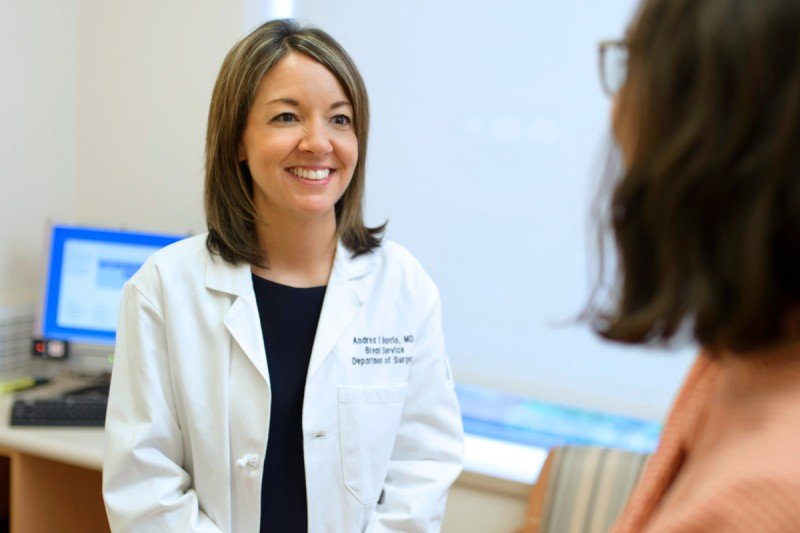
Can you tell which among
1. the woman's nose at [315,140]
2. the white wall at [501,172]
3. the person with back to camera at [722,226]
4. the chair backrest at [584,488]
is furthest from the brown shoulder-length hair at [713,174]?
the white wall at [501,172]

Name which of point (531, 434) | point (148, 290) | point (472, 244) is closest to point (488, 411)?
point (531, 434)

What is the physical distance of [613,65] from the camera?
71 centimetres

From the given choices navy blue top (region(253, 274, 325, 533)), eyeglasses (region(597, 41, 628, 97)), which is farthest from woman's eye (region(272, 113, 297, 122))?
eyeglasses (region(597, 41, 628, 97))

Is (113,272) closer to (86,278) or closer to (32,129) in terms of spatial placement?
(86,278)

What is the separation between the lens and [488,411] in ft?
8.64

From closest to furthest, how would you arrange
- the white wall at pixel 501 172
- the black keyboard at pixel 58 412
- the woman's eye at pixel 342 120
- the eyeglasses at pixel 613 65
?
the eyeglasses at pixel 613 65 < the woman's eye at pixel 342 120 < the black keyboard at pixel 58 412 < the white wall at pixel 501 172

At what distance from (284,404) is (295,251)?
297 millimetres

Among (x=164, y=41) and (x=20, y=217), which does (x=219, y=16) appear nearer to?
(x=164, y=41)

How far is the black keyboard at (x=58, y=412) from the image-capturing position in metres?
2.23

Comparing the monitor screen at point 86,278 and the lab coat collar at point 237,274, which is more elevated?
the lab coat collar at point 237,274

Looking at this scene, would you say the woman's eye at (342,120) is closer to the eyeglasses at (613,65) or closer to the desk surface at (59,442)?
the eyeglasses at (613,65)

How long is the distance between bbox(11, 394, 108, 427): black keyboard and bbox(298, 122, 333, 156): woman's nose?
Answer: 3.99 feet

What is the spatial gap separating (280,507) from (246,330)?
33 centimetres

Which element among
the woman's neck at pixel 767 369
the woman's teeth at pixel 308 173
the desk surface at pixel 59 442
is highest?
the woman's teeth at pixel 308 173
